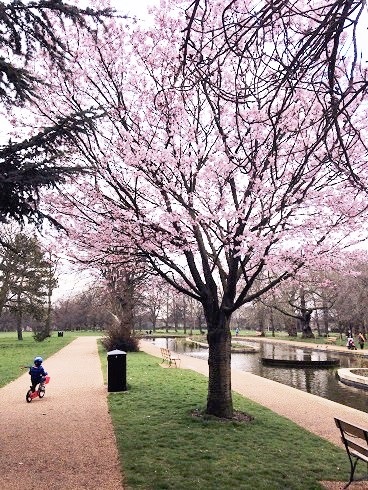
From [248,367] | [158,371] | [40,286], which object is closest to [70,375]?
[158,371]

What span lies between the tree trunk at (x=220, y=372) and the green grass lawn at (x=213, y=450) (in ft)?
1.55

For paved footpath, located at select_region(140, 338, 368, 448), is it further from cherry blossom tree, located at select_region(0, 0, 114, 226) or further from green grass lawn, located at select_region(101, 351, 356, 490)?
cherry blossom tree, located at select_region(0, 0, 114, 226)

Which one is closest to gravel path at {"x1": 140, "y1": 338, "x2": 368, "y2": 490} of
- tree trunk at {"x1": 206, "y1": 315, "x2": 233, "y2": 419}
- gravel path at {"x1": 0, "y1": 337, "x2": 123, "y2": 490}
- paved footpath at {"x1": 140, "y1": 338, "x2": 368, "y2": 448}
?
paved footpath at {"x1": 140, "y1": 338, "x2": 368, "y2": 448}

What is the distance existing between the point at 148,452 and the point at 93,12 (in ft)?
22.2

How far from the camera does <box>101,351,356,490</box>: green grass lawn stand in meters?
5.93

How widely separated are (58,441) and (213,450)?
2.65 m

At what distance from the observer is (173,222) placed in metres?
9.52

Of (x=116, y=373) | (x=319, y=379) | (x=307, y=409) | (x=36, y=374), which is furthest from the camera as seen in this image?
(x=319, y=379)

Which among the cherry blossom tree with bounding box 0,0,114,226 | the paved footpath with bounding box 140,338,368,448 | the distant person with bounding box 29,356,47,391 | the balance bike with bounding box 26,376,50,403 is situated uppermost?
the cherry blossom tree with bounding box 0,0,114,226

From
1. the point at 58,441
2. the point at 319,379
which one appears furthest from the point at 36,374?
the point at 319,379

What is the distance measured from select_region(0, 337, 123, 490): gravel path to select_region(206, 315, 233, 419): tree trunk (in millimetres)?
2233

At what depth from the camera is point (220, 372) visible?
959cm

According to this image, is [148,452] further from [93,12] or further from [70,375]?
[70,375]

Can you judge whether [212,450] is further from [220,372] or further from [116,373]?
[116,373]
